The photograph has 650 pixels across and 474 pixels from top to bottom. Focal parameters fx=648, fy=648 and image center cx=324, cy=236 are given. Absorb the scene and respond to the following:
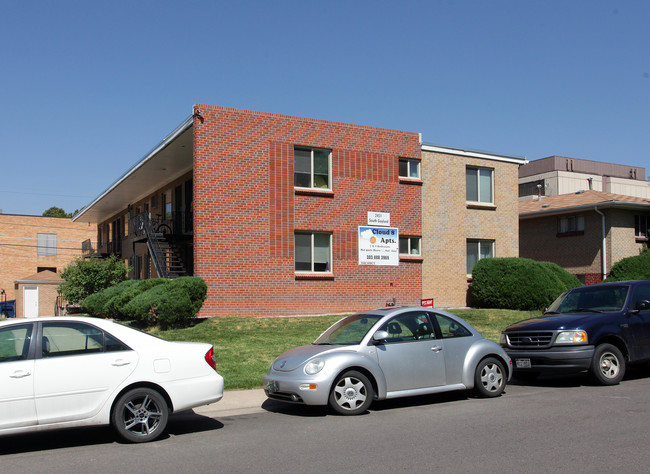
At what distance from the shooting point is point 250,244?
21.3 meters

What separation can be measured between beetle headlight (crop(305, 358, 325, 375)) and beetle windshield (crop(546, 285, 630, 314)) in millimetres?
5560

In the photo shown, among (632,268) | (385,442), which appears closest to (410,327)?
(385,442)

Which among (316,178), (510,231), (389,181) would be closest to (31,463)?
(316,178)

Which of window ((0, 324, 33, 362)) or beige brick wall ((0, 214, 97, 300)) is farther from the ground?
beige brick wall ((0, 214, 97, 300))

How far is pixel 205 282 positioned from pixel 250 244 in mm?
2085

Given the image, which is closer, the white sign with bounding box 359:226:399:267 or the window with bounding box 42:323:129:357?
the window with bounding box 42:323:129:357

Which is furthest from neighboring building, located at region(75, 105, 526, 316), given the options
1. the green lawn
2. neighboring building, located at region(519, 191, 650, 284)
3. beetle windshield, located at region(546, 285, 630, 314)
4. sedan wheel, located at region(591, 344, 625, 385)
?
sedan wheel, located at region(591, 344, 625, 385)

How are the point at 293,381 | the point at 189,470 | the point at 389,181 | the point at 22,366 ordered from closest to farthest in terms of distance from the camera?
1. the point at 189,470
2. the point at 22,366
3. the point at 293,381
4. the point at 389,181

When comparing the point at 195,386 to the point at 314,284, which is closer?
the point at 195,386

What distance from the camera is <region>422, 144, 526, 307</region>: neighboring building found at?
25016 mm

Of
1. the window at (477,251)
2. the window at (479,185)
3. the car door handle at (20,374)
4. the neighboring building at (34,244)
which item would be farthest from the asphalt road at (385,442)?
the neighboring building at (34,244)

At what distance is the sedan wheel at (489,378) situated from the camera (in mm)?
9766

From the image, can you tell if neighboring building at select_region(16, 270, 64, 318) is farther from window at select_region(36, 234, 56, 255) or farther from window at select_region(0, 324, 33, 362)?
window at select_region(0, 324, 33, 362)

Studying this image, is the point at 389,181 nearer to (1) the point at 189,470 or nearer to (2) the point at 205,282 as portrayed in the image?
(2) the point at 205,282
